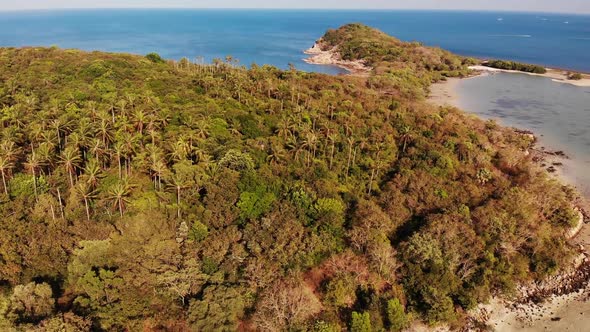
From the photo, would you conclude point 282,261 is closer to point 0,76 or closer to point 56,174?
point 56,174

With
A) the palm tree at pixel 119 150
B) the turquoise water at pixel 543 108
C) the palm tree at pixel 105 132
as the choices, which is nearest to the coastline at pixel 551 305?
the turquoise water at pixel 543 108

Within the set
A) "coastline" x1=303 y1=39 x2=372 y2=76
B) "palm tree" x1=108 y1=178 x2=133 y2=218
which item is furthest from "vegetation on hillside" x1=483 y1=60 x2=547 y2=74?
"palm tree" x1=108 y1=178 x2=133 y2=218

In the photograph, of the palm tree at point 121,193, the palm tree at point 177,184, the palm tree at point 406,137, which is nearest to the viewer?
the palm tree at point 121,193

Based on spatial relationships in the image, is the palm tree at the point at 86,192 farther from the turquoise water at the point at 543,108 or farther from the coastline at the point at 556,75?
the coastline at the point at 556,75

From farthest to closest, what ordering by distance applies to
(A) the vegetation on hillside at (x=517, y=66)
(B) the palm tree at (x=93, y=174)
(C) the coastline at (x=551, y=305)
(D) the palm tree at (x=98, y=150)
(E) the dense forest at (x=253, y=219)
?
(A) the vegetation on hillside at (x=517, y=66) → (D) the palm tree at (x=98, y=150) → (B) the palm tree at (x=93, y=174) → (C) the coastline at (x=551, y=305) → (E) the dense forest at (x=253, y=219)

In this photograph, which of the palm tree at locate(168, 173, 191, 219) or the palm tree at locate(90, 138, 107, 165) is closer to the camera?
the palm tree at locate(168, 173, 191, 219)

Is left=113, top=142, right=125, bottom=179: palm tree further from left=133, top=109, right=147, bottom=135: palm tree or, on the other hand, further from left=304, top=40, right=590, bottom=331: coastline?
left=304, top=40, right=590, bottom=331: coastline

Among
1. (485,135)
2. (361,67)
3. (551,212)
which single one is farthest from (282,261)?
(361,67)
